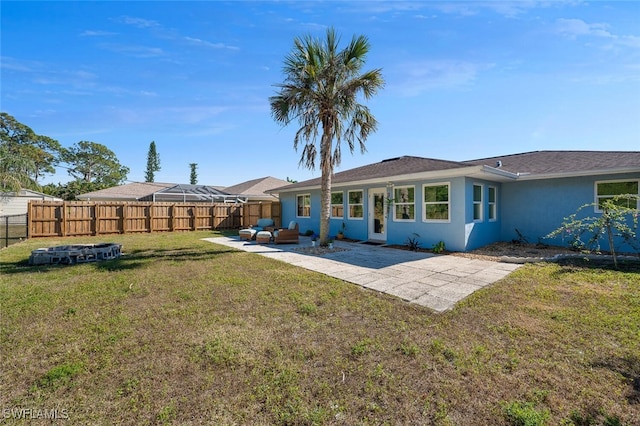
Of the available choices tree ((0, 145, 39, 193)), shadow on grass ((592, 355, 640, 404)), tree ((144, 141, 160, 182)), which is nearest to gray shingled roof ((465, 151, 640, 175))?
shadow on grass ((592, 355, 640, 404))

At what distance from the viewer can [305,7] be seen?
8266 millimetres

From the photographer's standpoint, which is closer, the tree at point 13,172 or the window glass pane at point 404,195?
the window glass pane at point 404,195

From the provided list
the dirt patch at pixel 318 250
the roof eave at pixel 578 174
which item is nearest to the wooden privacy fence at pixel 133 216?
the dirt patch at pixel 318 250

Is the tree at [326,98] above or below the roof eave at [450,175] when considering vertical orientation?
above

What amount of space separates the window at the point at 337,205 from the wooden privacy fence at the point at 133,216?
5665 millimetres

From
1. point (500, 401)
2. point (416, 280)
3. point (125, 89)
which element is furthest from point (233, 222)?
point (500, 401)

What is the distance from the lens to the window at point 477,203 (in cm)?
977

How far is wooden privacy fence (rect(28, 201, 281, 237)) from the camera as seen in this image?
13242 millimetres

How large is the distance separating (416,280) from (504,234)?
7.66 m

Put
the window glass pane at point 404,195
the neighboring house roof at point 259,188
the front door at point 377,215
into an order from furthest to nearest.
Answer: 1. the neighboring house roof at point 259,188
2. the front door at point 377,215
3. the window glass pane at point 404,195

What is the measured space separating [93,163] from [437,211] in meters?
51.0

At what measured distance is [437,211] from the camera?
9.84 metres

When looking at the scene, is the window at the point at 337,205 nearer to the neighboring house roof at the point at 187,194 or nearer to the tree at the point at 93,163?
the neighboring house roof at the point at 187,194

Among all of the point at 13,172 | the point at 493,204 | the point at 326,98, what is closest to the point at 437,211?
the point at 493,204
